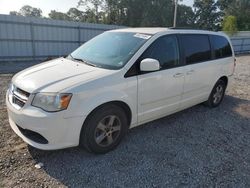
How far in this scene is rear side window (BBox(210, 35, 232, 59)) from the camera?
204 inches

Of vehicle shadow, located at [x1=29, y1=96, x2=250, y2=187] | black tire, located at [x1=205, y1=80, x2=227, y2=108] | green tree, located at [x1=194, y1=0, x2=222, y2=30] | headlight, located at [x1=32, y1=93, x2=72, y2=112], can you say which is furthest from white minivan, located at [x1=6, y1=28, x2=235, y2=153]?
green tree, located at [x1=194, y1=0, x2=222, y2=30]

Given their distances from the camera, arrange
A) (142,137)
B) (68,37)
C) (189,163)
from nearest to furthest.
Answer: (189,163), (142,137), (68,37)

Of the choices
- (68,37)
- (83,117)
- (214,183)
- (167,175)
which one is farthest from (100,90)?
(68,37)

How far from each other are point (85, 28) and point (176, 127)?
12298mm

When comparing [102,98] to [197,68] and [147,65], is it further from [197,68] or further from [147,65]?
[197,68]

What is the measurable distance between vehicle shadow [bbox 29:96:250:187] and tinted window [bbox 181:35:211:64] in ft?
4.31

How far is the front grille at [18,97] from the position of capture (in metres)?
2.97

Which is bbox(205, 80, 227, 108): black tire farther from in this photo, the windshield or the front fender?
the front fender

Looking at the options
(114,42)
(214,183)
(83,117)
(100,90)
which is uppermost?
(114,42)

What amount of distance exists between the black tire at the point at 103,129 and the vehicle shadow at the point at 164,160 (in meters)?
0.15

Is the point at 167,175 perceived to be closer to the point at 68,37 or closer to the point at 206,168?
the point at 206,168

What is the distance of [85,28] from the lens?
15.1 meters

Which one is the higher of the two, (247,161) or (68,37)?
(68,37)

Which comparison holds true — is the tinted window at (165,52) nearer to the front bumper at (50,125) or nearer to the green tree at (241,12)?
the front bumper at (50,125)
